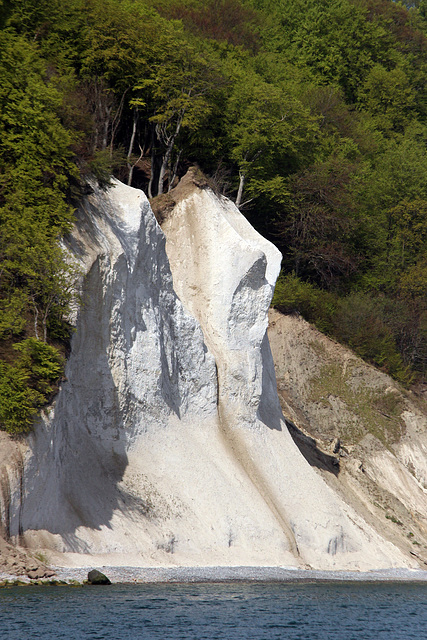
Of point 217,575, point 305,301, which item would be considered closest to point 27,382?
point 217,575

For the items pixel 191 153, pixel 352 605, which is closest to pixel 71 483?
pixel 352 605

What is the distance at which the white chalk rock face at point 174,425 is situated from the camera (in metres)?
26.7

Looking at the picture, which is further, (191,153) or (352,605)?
(191,153)

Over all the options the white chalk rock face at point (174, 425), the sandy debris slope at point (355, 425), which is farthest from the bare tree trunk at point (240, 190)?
the white chalk rock face at point (174, 425)

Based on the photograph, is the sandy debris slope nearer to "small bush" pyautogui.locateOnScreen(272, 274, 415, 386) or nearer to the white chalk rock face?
"small bush" pyautogui.locateOnScreen(272, 274, 415, 386)

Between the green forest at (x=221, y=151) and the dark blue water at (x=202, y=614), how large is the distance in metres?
6.07

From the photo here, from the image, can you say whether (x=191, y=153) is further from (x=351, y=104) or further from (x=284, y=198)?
(x=351, y=104)

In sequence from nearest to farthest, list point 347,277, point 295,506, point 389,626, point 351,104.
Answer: point 389,626
point 295,506
point 347,277
point 351,104

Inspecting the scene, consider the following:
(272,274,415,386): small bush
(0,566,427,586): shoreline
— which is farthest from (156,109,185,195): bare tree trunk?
(0,566,427,586): shoreline

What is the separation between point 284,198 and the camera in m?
49.2

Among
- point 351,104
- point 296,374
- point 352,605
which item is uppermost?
point 351,104

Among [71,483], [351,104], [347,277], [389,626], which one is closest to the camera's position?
[389,626]

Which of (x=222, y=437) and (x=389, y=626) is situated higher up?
(x=222, y=437)

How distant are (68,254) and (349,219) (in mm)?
28669
